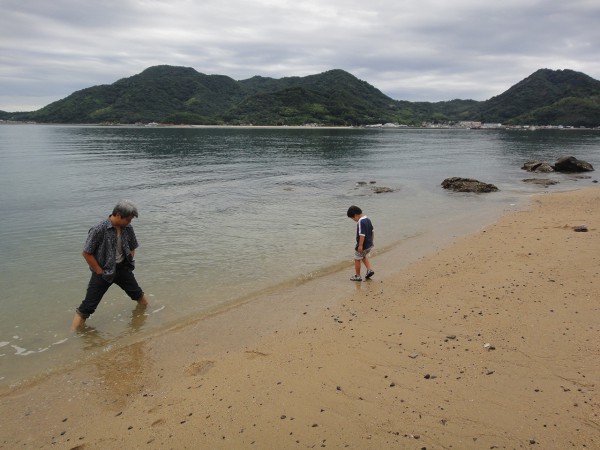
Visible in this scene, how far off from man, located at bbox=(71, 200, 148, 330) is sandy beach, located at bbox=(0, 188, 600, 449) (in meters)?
1.61

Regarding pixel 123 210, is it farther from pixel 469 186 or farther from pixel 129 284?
pixel 469 186

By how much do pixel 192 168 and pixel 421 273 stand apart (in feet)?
125

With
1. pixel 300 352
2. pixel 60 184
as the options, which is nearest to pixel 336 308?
pixel 300 352

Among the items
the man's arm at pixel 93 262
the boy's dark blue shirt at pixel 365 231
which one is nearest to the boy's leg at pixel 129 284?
the man's arm at pixel 93 262

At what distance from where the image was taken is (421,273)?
12.0m

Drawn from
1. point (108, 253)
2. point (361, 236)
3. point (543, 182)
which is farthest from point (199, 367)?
point (543, 182)

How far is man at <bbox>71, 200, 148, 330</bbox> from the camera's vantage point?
837 cm

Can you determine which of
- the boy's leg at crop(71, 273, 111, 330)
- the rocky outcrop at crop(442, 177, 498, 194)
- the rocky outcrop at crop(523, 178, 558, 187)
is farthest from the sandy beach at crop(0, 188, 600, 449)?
the rocky outcrop at crop(523, 178, 558, 187)

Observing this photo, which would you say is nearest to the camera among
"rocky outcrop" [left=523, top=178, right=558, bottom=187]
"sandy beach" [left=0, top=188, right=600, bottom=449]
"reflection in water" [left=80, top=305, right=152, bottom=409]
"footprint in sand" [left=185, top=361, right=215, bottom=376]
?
"sandy beach" [left=0, top=188, right=600, bottom=449]

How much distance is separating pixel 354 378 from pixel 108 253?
5.95 meters

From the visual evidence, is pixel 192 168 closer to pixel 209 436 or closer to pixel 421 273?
pixel 421 273

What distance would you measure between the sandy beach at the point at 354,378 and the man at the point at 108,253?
1.61m

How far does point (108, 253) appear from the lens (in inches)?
338

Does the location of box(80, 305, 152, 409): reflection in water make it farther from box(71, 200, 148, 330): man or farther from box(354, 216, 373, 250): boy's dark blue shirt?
box(354, 216, 373, 250): boy's dark blue shirt
